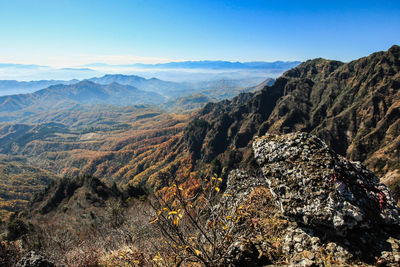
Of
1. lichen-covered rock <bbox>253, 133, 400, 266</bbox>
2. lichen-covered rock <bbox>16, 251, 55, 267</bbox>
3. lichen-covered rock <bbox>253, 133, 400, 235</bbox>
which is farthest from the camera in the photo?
lichen-covered rock <bbox>16, 251, 55, 267</bbox>

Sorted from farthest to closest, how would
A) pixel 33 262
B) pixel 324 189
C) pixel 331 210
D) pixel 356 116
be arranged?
1. pixel 356 116
2. pixel 33 262
3. pixel 324 189
4. pixel 331 210

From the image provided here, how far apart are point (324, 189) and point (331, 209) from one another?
624 mm

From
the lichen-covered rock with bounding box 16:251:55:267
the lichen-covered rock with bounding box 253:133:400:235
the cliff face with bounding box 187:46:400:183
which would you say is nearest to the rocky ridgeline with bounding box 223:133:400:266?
the lichen-covered rock with bounding box 253:133:400:235

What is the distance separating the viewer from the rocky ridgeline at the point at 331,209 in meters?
5.93

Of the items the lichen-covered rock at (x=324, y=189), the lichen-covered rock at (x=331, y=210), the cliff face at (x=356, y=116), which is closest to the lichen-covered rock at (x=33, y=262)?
the lichen-covered rock at (x=331, y=210)

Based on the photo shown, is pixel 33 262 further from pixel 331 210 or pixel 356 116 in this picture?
pixel 356 116

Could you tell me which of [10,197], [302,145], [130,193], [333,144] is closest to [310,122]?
[333,144]

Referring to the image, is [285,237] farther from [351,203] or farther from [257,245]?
[351,203]

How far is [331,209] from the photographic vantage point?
6148 millimetres

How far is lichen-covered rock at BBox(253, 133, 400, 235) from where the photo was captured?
20.1ft

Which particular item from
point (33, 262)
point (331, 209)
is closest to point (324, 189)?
point (331, 209)

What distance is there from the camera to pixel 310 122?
557 feet

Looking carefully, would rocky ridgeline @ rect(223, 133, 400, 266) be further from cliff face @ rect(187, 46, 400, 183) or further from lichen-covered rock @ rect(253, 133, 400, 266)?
cliff face @ rect(187, 46, 400, 183)

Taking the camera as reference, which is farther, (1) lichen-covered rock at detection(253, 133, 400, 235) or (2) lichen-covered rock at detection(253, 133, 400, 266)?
(1) lichen-covered rock at detection(253, 133, 400, 235)
